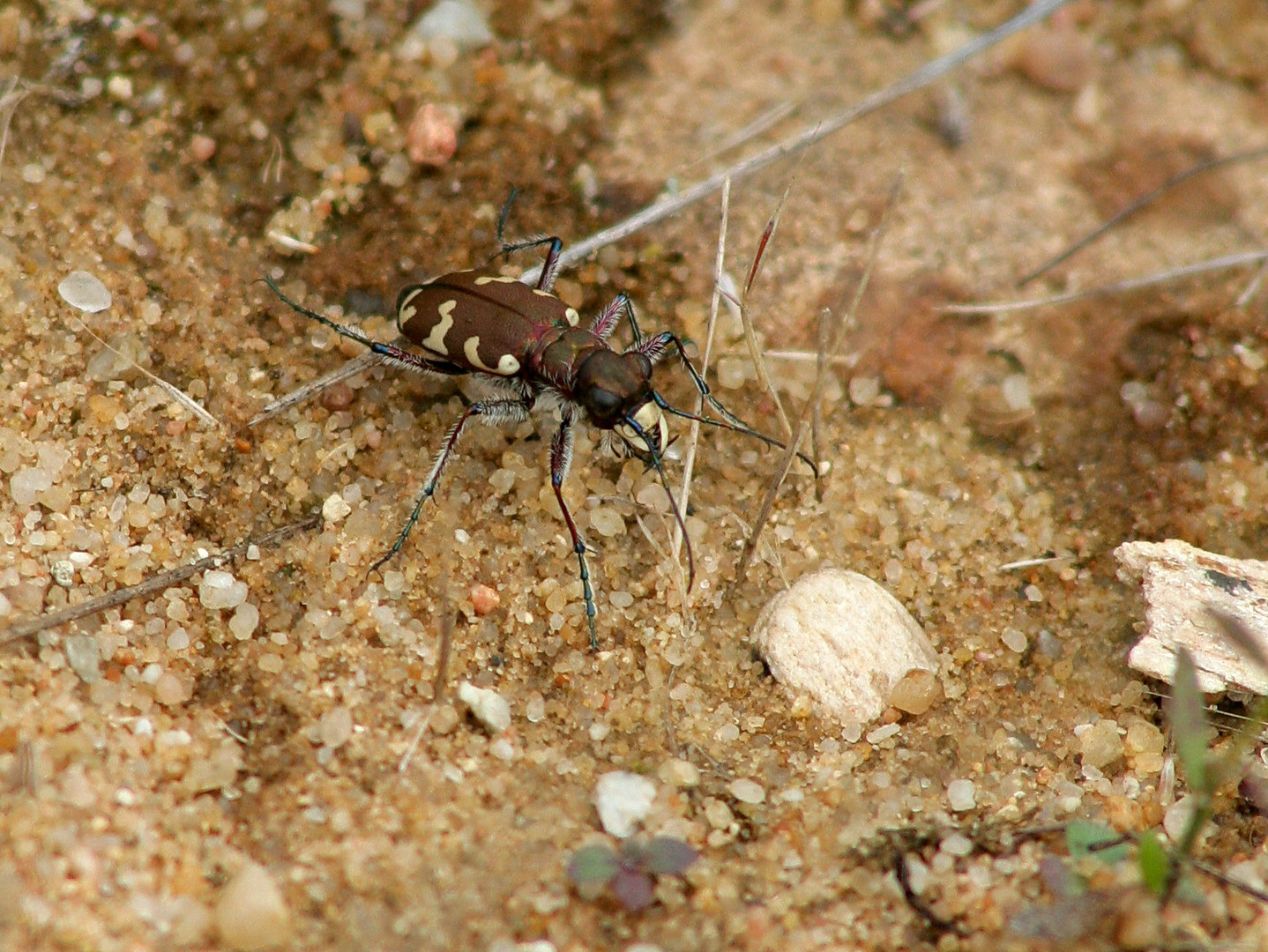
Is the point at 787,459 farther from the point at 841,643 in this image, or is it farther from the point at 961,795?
the point at 961,795

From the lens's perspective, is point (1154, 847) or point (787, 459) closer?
point (1154, 847)

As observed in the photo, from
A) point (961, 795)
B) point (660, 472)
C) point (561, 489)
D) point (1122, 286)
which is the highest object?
point (1122, 286)

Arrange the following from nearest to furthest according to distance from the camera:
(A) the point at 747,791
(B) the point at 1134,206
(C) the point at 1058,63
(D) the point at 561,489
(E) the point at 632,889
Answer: (E) the point at 632,889, (A) the point at 747,791, (D) the point at 561,489, (B) the point at 1134,206, (C) the point at 1058,63

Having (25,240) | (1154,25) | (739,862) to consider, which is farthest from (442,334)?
(1154,25)

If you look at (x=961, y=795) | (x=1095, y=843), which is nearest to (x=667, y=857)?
(x=961, y=795)

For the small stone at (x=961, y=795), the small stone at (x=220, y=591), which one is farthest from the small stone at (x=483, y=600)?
the small stone at (x=961, y=795)

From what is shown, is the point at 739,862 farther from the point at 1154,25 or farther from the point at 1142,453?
the point at 1154,25

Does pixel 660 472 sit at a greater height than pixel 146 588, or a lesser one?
greater
